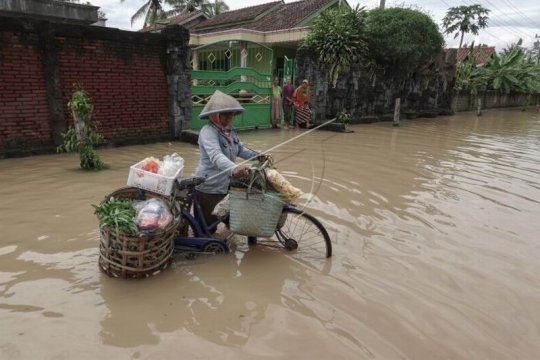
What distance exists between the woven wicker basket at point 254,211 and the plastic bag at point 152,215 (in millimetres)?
549

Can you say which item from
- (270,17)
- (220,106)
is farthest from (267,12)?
(220,106)

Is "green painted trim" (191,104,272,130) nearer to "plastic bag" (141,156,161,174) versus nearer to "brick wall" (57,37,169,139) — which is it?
"brick wall" (57,37,169,139)

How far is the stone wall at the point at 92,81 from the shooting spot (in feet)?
24.9

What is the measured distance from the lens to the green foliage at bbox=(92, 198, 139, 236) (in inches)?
122

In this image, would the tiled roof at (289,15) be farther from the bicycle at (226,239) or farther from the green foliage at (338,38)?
the bicycle at (226,239)

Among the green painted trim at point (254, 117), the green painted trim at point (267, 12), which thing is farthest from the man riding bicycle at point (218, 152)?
the green painted trim at point (267, 12)

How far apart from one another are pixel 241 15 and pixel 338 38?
13.6 m

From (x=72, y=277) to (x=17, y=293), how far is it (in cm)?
41

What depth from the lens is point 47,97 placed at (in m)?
7.99

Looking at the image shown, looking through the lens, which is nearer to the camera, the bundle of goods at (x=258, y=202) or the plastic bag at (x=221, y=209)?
the bundle of goods at (x=258, y=202)

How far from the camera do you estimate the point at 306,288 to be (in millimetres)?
3416

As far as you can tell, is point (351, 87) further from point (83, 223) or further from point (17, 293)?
point (17, 293)

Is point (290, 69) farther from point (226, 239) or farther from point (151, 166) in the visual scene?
point (151, 166)

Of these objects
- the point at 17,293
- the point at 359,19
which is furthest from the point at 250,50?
the point at 17,293
